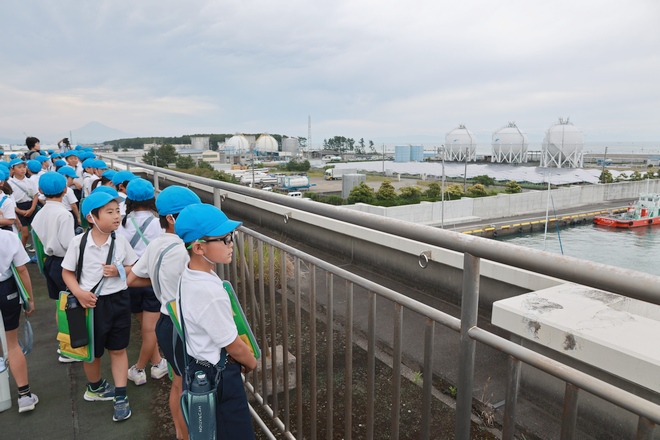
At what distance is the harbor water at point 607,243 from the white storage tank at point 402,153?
62361mm

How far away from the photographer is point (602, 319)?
12.4ft

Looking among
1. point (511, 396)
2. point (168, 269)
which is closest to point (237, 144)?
point (168, 269)

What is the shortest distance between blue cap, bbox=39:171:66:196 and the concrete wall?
22.5m

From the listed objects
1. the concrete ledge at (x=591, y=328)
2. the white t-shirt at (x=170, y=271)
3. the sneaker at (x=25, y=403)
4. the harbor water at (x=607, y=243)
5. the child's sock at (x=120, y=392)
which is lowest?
the harbor water at (x=607, y=243)

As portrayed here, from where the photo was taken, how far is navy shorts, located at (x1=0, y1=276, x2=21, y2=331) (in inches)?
129

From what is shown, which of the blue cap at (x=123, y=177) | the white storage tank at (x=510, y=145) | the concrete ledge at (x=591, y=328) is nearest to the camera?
the concrete ledge at (x=591, y=328)

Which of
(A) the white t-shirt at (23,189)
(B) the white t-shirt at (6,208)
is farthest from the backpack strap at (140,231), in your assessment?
(A) the white t-shirt at (23,189)

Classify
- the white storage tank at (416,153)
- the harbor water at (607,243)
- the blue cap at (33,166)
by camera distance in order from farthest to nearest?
the white storage tank at (416,153)
the harbor water at (607,243)
the blue cap at (33,166)

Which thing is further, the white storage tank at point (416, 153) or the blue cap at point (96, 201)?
the white storage tank at point (416, 153)

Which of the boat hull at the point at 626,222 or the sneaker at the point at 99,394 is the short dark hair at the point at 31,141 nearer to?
the sneaker at the point at 99,394

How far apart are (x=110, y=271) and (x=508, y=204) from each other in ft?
154

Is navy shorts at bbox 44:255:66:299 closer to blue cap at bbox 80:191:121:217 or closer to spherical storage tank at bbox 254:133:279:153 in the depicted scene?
blue cap at bbox 80:191:121:217

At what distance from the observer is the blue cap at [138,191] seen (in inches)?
141

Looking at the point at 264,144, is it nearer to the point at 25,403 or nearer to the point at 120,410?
the point at 25,403
